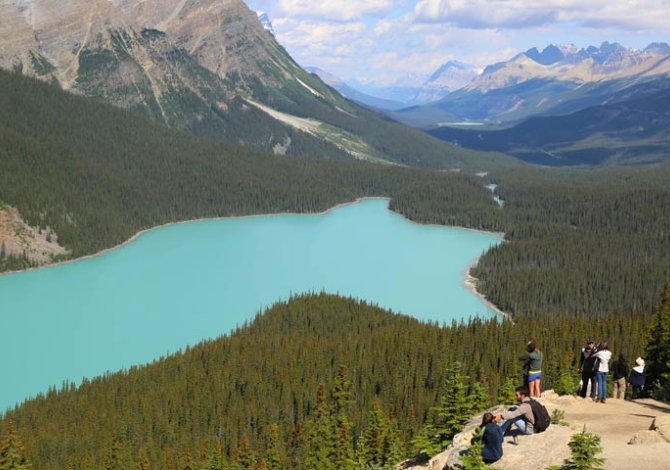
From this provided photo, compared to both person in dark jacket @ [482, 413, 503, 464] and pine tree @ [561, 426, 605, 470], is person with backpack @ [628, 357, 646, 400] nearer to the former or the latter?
person in dark jacket @ [482, 413, 503, 464]

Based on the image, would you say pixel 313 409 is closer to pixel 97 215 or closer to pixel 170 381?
pixel 170 381

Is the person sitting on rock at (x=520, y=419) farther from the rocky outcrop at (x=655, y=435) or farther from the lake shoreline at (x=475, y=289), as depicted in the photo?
the lake shoreline at (x=475, y=289)

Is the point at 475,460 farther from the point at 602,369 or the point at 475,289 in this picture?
the point at 475,289

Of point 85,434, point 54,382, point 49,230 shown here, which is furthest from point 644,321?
point 49,230

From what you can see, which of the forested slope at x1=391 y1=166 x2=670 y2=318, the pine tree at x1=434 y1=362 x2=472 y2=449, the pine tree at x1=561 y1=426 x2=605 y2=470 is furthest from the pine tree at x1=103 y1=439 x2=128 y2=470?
the forested slope at x1=391 y1=166 x2=670 y2=318

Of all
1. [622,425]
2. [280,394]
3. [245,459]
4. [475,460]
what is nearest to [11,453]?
[245,459]
